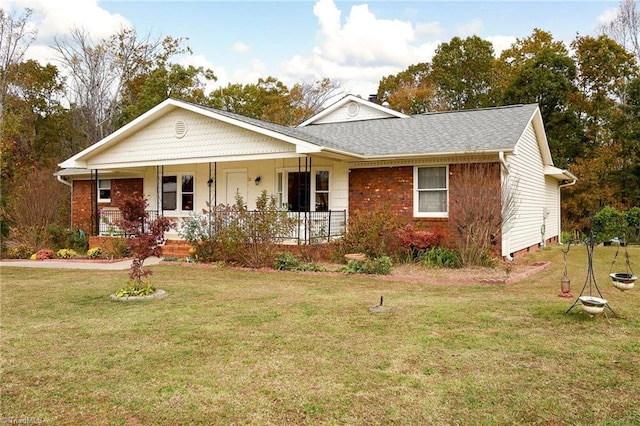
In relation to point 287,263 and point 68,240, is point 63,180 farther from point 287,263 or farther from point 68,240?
point 287,263

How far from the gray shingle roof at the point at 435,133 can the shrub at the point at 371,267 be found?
Answer: 391 cm

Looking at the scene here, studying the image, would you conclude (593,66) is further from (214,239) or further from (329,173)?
(214,239)

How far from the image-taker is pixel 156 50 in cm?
3484

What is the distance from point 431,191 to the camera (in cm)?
1359

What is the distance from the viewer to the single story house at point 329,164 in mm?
13289

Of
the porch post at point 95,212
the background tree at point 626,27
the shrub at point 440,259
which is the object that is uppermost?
the background tree at point 626,27

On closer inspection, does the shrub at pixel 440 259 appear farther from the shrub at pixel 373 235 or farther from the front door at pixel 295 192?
the front door at pixel 295 192

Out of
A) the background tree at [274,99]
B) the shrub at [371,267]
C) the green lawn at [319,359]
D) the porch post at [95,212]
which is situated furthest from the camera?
the background tree at [274,99]

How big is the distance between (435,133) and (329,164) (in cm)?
353

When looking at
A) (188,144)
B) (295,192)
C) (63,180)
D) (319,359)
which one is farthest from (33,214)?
(319,359)

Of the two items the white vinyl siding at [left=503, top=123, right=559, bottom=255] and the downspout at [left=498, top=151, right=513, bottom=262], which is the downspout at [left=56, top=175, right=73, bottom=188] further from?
the white vinyl siding at [left=503, top=123, right=559, bottom=255]

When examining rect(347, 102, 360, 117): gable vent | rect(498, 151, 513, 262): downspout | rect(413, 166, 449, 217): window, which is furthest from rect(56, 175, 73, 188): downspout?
rect(498, 151, 513, 262): downspout

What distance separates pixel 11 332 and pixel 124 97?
31485 millimetres

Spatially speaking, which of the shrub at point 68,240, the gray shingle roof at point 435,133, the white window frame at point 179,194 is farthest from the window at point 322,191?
the shrub at point 68,240
